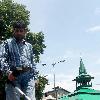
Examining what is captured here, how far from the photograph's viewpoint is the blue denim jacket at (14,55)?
770 cm

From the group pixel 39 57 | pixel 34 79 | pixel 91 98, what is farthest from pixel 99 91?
pixel 34 79

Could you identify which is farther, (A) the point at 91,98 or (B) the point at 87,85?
(B) the point at 87,85

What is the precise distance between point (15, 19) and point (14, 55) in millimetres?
20710

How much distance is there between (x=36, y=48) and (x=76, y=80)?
23715 millimetres

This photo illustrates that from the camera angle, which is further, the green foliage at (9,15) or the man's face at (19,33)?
the green foliage at (9,15)

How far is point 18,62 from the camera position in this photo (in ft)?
25.5

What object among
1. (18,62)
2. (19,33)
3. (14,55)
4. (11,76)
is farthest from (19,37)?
(11,76)

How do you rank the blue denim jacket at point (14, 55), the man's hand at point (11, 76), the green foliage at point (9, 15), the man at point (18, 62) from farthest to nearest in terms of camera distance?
the green foliage at point (9, 15) < the blue denim jacket at point (14, 55) < the man at point (18, 62) < the man's hand at point (11, 76)

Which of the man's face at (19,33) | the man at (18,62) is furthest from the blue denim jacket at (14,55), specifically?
the man's face at (19,33)

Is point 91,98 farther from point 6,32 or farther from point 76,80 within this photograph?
point 6,32

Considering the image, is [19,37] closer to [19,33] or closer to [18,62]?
[19,33]

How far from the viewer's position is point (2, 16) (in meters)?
28.1

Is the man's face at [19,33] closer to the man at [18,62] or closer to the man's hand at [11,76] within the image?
the man at [18,62]

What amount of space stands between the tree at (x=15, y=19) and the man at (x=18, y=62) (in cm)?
1963
